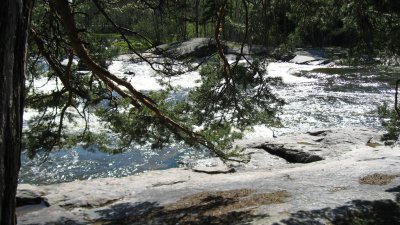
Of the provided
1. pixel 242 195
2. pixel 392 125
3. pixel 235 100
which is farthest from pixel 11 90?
pixel 242 195

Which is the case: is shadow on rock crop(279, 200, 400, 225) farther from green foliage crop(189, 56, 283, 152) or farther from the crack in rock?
the crack in rock

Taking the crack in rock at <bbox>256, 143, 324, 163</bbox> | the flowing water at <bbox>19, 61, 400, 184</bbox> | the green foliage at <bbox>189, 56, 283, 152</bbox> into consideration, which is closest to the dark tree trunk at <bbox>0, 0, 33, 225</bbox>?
the flowing water at <bbox>19, 61, 400, 184</bbox>

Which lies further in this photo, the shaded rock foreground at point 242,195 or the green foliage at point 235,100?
the green foliage at point 235,100

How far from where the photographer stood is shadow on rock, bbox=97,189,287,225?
5812mm

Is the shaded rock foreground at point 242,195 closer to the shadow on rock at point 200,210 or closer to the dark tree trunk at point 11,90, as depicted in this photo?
the shadow on rock at point 200,210

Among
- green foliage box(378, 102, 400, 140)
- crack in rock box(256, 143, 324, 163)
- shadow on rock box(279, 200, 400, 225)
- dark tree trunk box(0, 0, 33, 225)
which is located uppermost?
dark tree trunk box(0, 0, 33, 225)

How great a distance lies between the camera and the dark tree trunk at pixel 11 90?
5.73 ft

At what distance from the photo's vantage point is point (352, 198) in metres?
6.14

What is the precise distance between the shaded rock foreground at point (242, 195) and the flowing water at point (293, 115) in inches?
33.4

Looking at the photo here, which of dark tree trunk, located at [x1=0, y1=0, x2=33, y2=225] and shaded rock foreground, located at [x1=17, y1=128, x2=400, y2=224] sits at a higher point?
dark tree trunk, located at [x1=0, y1=0, x2=33, y2=225]

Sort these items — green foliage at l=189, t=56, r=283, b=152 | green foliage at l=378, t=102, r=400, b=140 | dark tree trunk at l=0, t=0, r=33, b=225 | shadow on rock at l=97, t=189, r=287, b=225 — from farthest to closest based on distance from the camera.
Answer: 1. green foliage at l=189, t=56, r=283, b=152
2. shadow on rock at l=97, t=189, r=287, b=225
3. green foliage at l=378, t=102, r=400, b=140
4. dark tree trunk at l=0, t=0, r=33, b=225

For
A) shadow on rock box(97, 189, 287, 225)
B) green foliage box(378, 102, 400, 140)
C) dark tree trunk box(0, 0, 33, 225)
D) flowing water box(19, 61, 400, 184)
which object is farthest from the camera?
flowing water box(19, 61, 400, 184)

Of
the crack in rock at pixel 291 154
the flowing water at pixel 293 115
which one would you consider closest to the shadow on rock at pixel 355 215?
the flowing water at pixel 293 115

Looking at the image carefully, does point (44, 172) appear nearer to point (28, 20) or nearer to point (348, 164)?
point (348, 164)
